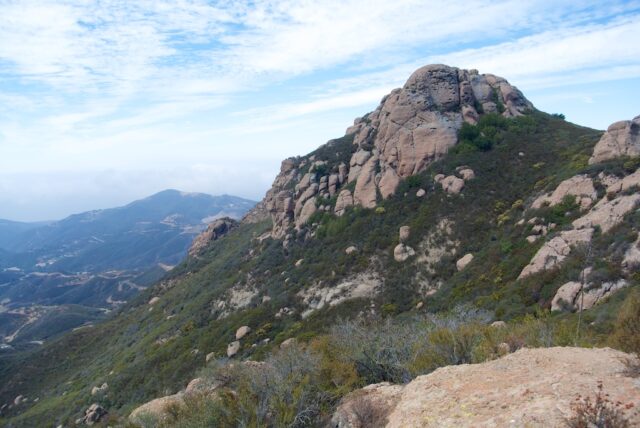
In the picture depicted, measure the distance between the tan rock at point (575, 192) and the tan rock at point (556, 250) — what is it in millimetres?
6220

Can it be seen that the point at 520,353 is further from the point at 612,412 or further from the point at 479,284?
the point at 479,284

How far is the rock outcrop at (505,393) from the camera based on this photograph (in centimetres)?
852

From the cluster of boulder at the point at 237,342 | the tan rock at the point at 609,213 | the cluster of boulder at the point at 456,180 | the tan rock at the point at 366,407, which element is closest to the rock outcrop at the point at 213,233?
the cluster of boulder at the point at 237,342

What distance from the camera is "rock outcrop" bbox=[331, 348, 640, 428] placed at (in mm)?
8523

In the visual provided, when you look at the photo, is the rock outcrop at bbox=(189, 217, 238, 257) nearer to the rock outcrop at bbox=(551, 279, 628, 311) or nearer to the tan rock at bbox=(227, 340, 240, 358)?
the tan rock at bbox=(227, 340, 240, 358)

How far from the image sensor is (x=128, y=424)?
57.1ft

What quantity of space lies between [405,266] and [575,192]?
55.9 feet

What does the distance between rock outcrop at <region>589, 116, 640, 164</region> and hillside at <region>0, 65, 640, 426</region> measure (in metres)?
0.20

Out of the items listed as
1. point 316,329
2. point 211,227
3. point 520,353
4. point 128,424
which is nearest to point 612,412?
point 520,353

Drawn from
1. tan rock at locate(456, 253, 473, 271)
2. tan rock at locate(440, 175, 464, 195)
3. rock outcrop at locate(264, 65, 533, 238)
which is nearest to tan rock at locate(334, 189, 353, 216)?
rock outcrop at locate(264, 65, 533, 238)

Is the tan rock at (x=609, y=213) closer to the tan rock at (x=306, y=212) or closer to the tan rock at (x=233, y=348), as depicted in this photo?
the tan rock at (x=233, y=348)

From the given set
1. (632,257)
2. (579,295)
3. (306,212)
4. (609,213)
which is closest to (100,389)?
(306,212)

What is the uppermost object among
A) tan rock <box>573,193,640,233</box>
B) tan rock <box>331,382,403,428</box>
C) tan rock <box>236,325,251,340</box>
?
tan rock <box>573,193,640,233</box>

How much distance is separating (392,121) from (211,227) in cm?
5927
